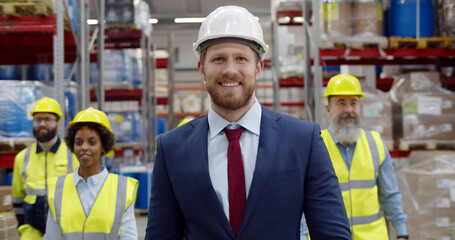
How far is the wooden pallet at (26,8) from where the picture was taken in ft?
16.0

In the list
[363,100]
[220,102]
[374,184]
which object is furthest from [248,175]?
[363,100]

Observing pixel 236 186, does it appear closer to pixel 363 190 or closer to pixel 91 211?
pixel 91 211

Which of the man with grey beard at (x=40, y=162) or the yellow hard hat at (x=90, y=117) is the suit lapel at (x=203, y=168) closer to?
the yellow hard hat at (x=90, y=117)

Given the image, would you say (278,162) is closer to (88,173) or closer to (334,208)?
(334,208)

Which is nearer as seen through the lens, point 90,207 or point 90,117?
point 90,207

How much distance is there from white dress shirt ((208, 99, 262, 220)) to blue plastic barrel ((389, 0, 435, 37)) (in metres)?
4.70

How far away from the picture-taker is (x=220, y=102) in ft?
5.13

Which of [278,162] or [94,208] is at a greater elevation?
[278,162]

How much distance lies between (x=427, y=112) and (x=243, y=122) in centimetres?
456

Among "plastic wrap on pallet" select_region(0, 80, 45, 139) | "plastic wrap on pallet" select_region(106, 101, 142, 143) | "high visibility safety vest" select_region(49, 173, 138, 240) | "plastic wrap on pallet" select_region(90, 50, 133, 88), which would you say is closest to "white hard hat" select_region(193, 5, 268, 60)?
"high visibility safety vest" select_region(49, 173, 138, 240)

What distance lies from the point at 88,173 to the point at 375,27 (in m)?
3.96

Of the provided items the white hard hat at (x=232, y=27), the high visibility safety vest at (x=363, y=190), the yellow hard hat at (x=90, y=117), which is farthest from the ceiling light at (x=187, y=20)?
→ the white hard hat at (x=232, y=27)

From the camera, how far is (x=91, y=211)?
2912mm

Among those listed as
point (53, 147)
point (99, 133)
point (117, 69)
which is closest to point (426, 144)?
point (99, 133)
